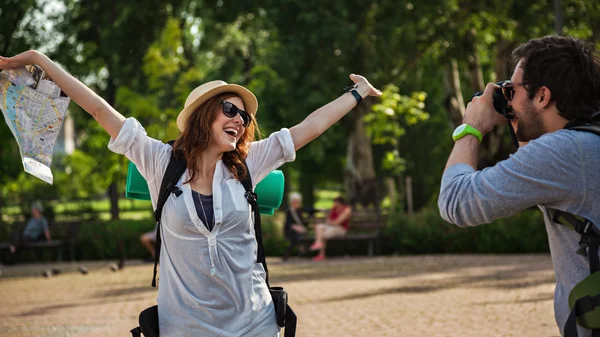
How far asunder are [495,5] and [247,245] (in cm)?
1992

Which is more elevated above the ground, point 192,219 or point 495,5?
point 495,5

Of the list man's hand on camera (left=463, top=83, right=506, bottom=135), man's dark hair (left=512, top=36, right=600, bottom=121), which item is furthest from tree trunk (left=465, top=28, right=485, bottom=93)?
man's dark hair (left=512, top=36, right=600, bottom=121)

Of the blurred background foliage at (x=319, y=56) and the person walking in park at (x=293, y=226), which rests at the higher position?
the blurred background foliage at (x=319, y=56)

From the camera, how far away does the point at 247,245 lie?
371 centimetres

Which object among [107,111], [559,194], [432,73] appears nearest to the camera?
[559,194]

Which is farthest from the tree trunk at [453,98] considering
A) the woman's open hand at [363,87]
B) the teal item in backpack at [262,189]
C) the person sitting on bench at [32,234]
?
the teal item in backpack at [262,189]

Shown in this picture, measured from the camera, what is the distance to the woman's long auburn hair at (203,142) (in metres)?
3.79

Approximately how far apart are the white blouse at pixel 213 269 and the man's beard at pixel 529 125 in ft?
4.44

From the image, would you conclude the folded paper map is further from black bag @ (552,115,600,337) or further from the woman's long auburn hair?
black bag @ (552,115,600,337)

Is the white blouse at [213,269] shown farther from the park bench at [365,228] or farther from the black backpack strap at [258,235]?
the park bench at [365,228]

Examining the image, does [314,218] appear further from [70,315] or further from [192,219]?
[192,219]

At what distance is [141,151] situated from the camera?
3.81m

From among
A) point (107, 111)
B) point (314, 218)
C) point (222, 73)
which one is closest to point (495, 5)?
point (314, 218)

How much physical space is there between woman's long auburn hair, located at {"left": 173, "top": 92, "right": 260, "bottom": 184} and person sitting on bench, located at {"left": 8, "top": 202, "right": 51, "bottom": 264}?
17300mm
